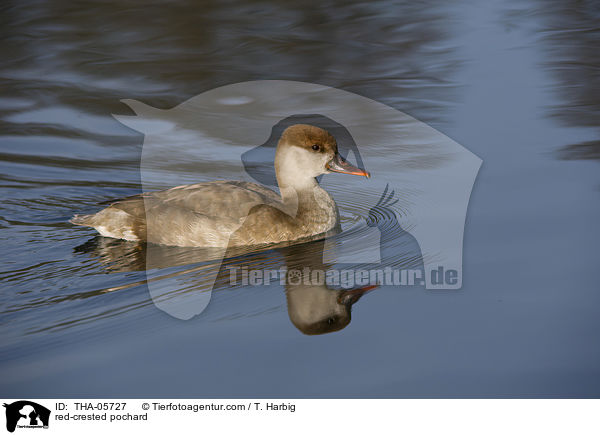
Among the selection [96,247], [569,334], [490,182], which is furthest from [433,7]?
[569,334]

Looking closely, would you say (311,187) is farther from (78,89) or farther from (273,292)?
(78,89)

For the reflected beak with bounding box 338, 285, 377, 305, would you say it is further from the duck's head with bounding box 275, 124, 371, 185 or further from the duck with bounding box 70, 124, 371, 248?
the duck's head with bounding box 275, 124, 371, 185

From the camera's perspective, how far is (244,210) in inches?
274

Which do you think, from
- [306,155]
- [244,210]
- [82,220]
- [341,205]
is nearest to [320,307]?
[244,210]

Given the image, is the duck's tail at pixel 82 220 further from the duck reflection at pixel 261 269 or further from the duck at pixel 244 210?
the duck reflection at pixel 261 269

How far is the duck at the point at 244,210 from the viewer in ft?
22.9

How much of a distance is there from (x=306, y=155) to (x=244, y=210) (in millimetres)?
740

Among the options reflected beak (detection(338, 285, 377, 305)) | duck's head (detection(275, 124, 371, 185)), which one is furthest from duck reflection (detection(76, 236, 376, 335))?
duck's head (detection(275, 124, 371, 185))

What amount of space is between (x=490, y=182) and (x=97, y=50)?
738 cm
